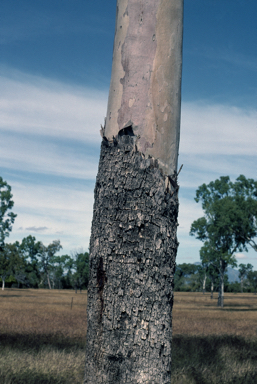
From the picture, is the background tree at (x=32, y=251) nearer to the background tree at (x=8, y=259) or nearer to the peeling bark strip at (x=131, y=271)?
the background tree at (x=8, y=259)

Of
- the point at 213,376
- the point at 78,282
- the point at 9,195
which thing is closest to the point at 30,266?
the point at 78,282

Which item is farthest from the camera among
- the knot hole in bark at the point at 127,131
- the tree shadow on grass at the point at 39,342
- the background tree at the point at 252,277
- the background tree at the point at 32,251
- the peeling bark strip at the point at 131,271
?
the background tree at the point at 252,277

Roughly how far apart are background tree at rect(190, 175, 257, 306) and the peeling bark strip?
3182 cm

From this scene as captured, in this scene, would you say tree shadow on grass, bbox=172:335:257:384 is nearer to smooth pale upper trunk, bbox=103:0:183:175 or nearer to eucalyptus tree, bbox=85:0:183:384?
eucalyptus tree, bbox=85:0:183:384

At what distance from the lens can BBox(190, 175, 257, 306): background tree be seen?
3278cm

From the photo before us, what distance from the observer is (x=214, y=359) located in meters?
8.03

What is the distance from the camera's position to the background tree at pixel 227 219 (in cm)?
3278

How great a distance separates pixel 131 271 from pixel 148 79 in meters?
1.14

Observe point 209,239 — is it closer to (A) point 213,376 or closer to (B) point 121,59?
(A) point 213,376

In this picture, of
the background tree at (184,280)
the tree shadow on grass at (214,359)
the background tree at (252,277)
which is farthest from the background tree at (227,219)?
the background tree at (252,277)

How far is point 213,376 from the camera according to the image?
21.1 feet

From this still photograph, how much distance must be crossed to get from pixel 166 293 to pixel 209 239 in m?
41.3

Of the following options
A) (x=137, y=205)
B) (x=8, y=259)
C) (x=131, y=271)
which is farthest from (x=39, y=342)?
(x=8, y=259)

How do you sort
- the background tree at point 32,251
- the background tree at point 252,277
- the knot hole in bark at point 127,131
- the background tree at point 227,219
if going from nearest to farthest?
1. the knot hole in bark at point 127,131
2. the background tree at point 227,219
3. the background tree at point 32,251
4. the background tree at point 252,277
